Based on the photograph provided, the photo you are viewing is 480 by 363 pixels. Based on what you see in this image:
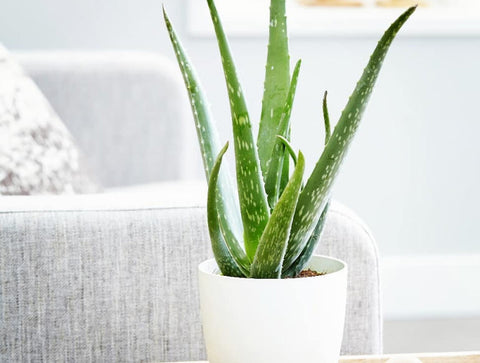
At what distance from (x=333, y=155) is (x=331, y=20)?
1992mm

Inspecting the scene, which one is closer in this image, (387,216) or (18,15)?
(18,15)

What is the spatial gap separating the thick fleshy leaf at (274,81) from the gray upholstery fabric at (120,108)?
142 centimetres

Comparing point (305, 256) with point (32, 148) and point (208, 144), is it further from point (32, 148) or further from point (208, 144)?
point (32, 148)

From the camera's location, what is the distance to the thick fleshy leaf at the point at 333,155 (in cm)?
53

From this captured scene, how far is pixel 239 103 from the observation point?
582mm

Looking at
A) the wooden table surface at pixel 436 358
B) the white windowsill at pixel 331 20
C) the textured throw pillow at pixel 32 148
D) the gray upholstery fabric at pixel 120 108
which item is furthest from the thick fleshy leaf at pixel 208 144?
the white windowsill at pixel 331 20

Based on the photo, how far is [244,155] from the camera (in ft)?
1.89

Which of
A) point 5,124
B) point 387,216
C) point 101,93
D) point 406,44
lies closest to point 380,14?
point 406,44

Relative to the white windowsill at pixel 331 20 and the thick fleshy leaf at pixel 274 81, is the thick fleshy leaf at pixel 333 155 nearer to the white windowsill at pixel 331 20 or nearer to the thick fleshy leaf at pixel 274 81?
the thick fleshy leaf at pixel 274 81

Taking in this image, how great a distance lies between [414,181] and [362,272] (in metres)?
1.70

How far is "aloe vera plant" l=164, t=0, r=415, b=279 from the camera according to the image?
0.54 meters

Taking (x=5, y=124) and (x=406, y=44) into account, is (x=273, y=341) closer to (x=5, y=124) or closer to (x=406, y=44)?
(x=5, y=124)

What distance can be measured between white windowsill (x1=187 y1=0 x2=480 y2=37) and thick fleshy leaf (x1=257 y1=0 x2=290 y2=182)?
1.80 metres

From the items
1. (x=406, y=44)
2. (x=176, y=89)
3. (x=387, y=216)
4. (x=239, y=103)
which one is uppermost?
(x=406, y=44)
